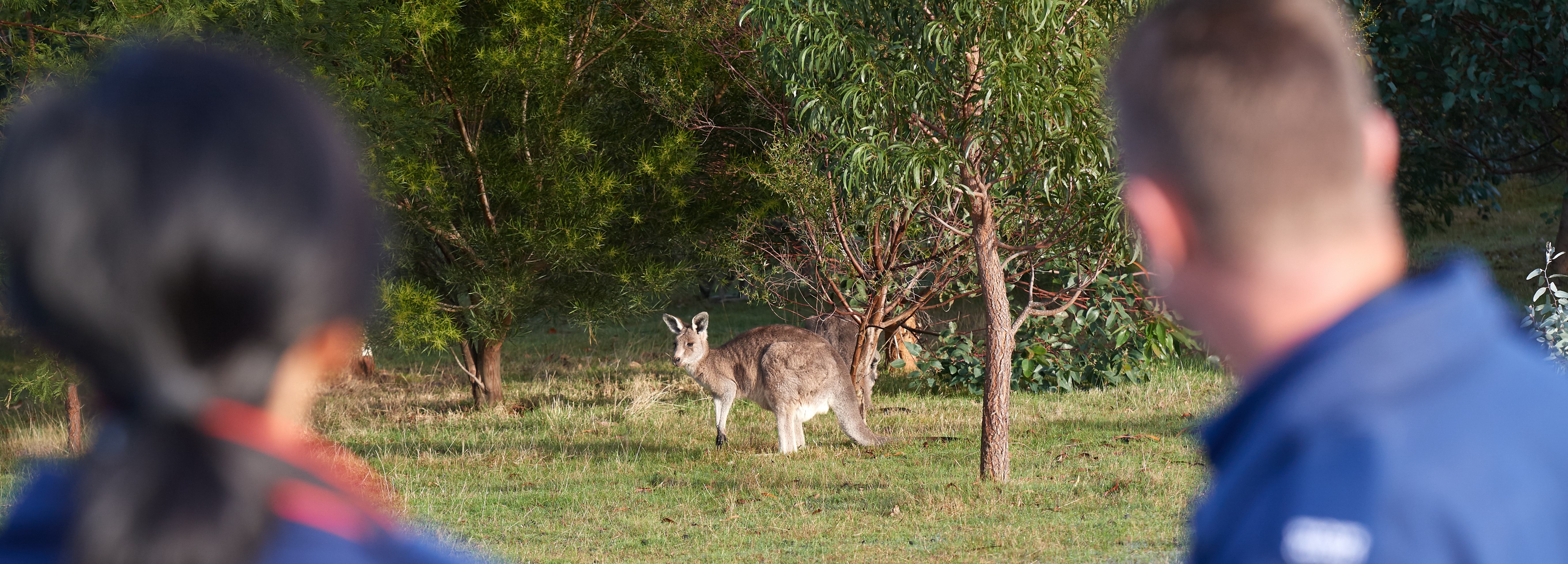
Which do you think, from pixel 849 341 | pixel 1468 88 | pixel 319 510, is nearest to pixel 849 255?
pixel 849 341

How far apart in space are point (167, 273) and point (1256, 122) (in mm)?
1120

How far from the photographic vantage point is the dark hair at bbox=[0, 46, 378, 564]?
3.43ft

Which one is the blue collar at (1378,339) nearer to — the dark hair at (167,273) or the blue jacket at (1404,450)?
the blue jacket at (1404,450)

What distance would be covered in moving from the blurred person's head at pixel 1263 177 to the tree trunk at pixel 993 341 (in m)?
6.33

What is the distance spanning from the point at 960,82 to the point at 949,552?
280cm

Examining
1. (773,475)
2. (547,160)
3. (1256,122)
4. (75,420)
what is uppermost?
(547,160)

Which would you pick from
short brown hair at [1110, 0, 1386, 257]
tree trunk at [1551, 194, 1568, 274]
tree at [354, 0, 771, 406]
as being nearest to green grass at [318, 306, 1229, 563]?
tree at [354, 0, 771, 406]

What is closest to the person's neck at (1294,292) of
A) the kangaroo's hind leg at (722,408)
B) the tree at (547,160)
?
the kangaroo's hind leg at (722,408)

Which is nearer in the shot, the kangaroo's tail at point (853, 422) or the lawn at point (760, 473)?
the lawn at point (760, 473)

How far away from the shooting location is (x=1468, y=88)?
46.5 ft

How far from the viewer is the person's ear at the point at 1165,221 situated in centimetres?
138

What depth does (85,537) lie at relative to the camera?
103 centimetres

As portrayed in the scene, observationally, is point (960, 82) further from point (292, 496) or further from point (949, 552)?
point (292, 496)

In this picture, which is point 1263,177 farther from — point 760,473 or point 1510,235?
point 1510,235
